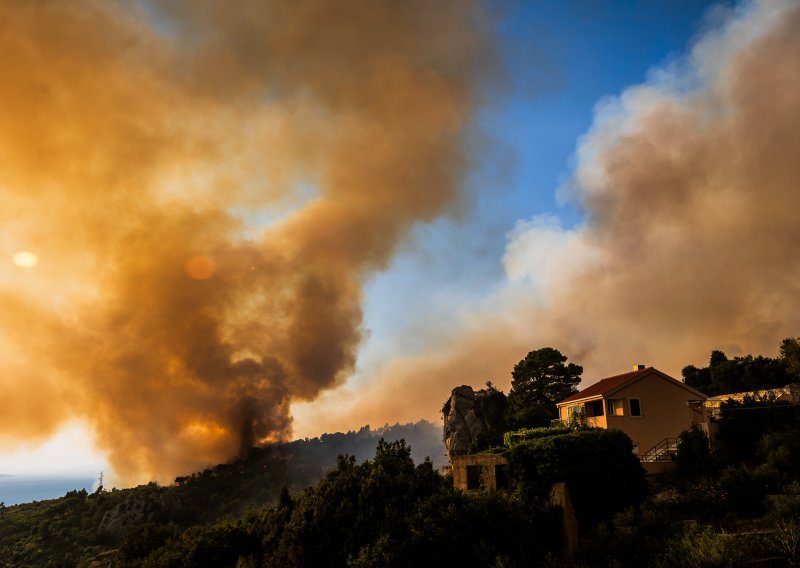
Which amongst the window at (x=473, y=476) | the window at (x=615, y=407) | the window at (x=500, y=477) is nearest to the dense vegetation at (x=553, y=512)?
the window at (x=500, y=477)

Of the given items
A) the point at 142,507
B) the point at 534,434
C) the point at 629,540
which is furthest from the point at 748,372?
the point at 142,507

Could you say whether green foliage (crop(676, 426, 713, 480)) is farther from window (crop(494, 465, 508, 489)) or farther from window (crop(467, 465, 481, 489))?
window (crop(467, 465, 481, 489))

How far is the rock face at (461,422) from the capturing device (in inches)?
2557

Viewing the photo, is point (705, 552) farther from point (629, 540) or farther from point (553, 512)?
point (553, 512)

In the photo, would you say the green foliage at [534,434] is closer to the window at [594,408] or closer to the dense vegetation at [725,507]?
the dense vegetation at [725,507]

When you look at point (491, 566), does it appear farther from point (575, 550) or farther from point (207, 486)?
point (207, 486)

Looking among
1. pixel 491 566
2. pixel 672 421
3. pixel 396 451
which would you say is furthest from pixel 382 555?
pixel 672 421

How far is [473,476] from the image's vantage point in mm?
31734

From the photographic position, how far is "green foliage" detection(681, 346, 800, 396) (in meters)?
52.7

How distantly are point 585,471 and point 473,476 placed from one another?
7527mm

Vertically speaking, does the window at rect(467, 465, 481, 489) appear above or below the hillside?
above

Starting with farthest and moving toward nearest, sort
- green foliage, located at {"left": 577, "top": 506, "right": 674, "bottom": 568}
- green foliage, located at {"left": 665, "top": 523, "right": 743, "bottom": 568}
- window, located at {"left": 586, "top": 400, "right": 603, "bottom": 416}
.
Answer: window, located at {"left": 586, "top": 400, "right": 603, "bottom": 416} → green foliage, located at {"left": 577, "top": 506, "right": 674, "bottom": 568} → green foliage, located at {"left": 665, "top": 523, "right": 743, "bottom": 568}

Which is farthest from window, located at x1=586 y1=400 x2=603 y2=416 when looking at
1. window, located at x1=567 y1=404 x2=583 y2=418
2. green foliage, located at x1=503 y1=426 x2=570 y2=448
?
green foliage, located at x1=503 y1=426 x2=570 y2=448

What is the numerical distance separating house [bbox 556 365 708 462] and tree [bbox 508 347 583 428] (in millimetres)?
20759
